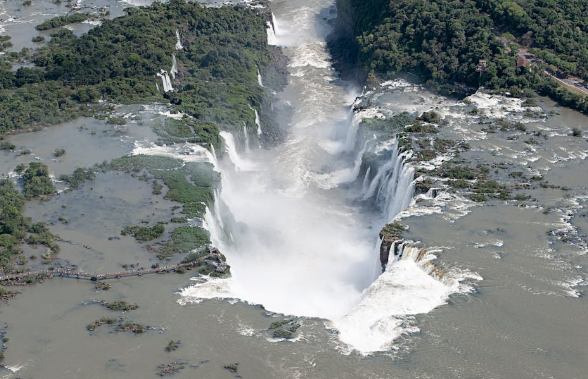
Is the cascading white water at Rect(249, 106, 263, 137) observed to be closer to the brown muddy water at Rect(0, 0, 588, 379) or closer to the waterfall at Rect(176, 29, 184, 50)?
the waterfall at Rect(176, 29, 184, 50)

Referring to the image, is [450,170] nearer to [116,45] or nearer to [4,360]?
[4,360]

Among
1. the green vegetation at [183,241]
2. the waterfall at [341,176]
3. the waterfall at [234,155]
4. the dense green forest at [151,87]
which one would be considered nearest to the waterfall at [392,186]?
the waterfall at [341,176]

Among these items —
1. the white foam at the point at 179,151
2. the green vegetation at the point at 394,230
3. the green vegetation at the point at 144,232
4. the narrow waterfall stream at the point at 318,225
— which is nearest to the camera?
the narrow waterfall stream at the point at 318,225

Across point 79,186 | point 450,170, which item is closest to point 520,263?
point 450,170

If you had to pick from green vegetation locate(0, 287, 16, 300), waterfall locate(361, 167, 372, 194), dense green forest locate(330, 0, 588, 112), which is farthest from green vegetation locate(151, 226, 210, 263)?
dense green forest locate(330, 0, 588, 112)

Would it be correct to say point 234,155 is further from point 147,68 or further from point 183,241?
point 183,241

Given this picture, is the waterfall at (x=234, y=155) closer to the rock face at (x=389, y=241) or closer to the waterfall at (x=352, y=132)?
the waterfall at (x=352, y=132)
